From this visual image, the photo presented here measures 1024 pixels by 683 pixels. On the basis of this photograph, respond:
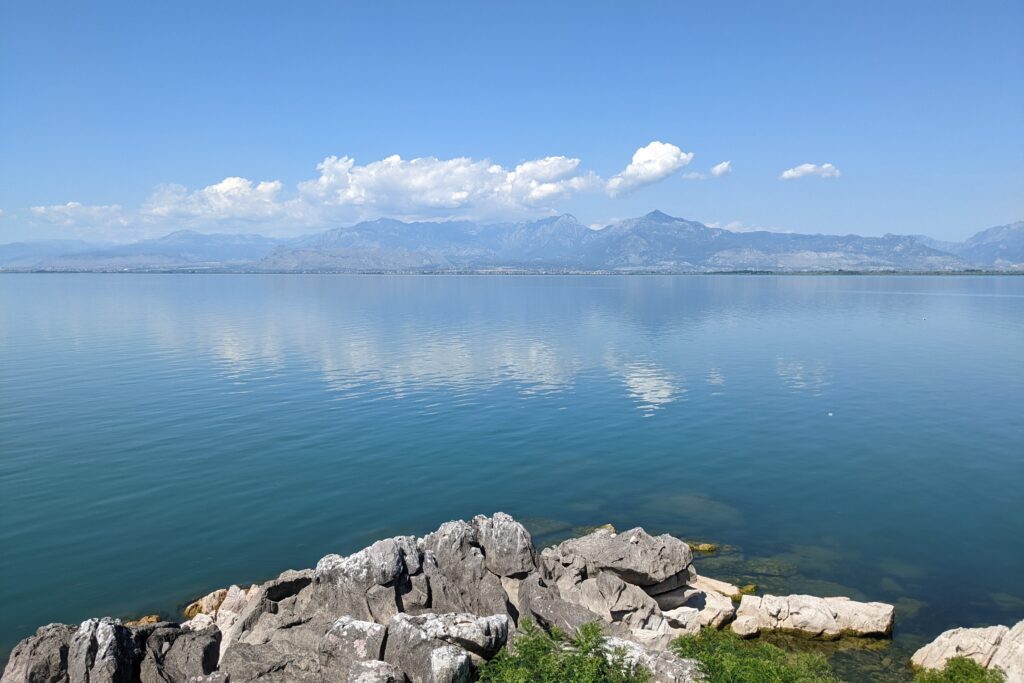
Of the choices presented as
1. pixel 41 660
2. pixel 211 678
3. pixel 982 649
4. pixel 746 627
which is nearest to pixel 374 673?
pixel 211 678

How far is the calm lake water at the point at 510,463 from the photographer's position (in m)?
34.1

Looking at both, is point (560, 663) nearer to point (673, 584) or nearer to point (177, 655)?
point (673, 584)

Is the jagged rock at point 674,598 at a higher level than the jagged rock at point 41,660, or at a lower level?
lower

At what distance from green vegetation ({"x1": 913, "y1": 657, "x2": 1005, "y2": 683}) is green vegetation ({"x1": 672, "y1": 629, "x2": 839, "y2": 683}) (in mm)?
3277

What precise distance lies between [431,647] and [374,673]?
74.2 inches

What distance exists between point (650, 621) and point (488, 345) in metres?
82.0

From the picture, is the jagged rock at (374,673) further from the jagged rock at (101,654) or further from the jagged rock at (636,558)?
the jagged rock at (636,558)

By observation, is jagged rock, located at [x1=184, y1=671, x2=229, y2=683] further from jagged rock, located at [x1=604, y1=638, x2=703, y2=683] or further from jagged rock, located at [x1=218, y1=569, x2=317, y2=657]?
jagged rock, located at [x1=604, y1=638, x2=703, y2=683]

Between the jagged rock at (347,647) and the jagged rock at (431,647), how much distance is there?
0.38m

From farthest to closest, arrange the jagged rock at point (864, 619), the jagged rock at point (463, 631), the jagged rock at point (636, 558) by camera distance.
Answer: the jagged rock at point (636, 558) < the jagged rock at point (864, 619) < the jagged rock at point (463, 631)

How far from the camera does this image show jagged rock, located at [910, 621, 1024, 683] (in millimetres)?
24000

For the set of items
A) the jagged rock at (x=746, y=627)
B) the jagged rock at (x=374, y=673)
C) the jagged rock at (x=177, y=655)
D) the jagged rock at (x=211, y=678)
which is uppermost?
the jagged rock at (x=374, y=673)

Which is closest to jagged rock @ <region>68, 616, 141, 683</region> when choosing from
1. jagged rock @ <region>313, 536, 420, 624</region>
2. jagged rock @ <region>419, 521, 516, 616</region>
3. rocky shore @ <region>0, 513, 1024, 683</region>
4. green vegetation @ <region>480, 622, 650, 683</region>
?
rocky shore @ <region>0, 513, 1024, 683</region>

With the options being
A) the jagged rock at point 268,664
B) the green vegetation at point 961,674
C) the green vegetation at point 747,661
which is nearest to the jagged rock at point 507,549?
the green vegetation at point 747,661
